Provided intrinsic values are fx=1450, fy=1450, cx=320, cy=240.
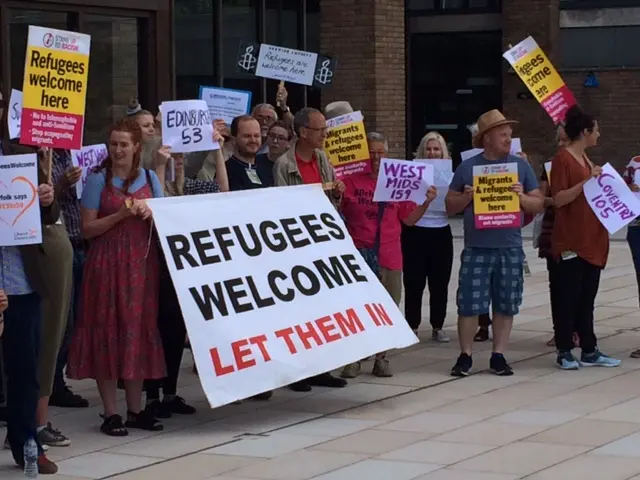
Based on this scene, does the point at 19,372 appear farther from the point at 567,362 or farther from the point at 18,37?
the point at 18,37

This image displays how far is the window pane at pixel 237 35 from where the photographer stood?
1672cm

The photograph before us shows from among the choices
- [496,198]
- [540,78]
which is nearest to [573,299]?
[496,198]

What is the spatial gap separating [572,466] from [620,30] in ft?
72.7

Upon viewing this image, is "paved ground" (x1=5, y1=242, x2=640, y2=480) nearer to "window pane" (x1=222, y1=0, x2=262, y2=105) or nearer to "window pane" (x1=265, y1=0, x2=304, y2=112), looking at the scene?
"window pane" (x1=222, y1=0, x2=262, y2=105)

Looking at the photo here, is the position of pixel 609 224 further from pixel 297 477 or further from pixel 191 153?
pixel 297 477

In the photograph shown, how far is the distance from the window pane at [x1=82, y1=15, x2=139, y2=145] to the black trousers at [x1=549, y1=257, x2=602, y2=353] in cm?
466

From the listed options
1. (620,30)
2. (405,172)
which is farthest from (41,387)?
(620,30)

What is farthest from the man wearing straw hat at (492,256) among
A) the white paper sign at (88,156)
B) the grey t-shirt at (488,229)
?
the white paper sign at (88,156)

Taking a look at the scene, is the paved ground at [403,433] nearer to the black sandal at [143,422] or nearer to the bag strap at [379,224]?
the black sandal at [143,422]

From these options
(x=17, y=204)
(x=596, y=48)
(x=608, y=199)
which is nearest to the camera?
(x=17, y=204)

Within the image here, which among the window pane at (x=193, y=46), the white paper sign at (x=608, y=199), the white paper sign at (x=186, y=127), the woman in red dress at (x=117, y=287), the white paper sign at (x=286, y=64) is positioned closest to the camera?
the woman in red dress at (x=117, y=287)

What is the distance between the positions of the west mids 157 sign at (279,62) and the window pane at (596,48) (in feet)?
53.5

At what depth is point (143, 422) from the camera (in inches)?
333

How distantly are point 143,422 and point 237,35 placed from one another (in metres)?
9.16
